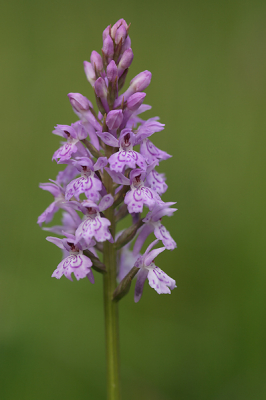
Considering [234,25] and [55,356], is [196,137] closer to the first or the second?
[234,25]

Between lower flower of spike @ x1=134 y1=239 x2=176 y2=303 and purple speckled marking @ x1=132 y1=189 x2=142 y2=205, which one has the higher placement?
purple speckled marking @ x1=132 y1=189 x2=142 y2=205

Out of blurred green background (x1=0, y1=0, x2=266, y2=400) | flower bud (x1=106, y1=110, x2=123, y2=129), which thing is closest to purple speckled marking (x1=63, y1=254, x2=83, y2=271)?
flower bud (x1=106, y1=110, x2=123, y2=129)

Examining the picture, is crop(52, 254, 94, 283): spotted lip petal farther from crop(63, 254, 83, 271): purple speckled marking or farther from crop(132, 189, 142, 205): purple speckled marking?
crop(132, 189, 142, 205): purple speckled marking

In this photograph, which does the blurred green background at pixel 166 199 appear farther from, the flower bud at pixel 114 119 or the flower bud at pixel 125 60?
the flower bud at pixel 125 60

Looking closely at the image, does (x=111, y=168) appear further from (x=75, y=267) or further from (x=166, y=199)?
(x=166, y=199)

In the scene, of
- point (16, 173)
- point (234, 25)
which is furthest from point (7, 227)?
point (234, 25)

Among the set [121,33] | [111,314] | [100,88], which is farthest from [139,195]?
[121,33]

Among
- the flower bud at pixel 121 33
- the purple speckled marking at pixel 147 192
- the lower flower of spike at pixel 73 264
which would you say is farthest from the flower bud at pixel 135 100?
the lower flower of spike at pixel 73 264
